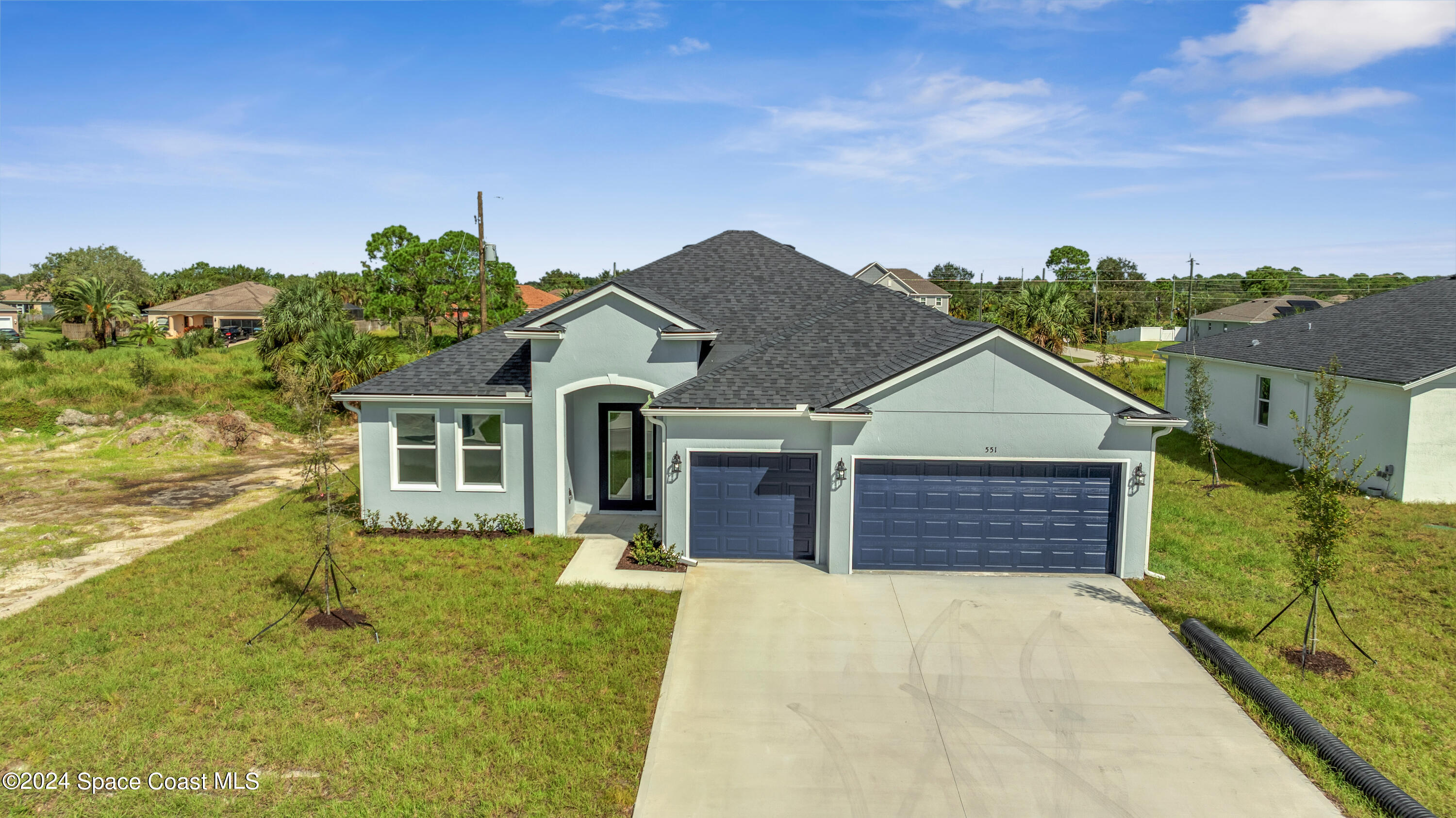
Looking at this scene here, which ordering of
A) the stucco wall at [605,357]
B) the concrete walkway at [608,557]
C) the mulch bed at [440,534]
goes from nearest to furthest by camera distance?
the concrete walkway at [608,557] → the stucco wall at [605,357] → the mulch bed at [440,534]

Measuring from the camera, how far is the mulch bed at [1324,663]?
9906 millimetres

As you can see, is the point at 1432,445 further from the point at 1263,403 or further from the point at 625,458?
the point at 625,458

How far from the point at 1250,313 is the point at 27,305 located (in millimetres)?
126991

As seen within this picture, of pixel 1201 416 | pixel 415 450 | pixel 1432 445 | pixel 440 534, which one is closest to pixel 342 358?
pixel 415 450

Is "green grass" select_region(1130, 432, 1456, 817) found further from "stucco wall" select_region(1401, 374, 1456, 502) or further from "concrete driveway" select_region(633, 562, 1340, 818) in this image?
"concrete driveway" select_region(633, 562, 1340, 818)

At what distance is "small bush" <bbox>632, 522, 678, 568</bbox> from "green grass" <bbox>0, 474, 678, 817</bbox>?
1361 mm

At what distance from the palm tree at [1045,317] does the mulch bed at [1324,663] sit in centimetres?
2940

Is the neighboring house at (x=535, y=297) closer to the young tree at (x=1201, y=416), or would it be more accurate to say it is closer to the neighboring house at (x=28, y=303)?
the neighboring house at (x=28, y=303)

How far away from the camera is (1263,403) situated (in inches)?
930

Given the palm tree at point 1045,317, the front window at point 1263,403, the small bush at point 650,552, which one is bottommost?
the small bush at point 650,552

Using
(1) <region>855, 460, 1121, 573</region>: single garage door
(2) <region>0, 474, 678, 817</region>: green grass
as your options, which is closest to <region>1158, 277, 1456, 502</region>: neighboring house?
(1) <region>855, 460, 1121, 573</region>: single garage door

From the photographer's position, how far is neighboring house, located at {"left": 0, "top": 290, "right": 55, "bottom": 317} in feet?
268

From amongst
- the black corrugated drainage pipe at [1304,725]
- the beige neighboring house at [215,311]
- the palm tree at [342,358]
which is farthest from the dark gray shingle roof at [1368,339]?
the beige neighboring house at [215,311]

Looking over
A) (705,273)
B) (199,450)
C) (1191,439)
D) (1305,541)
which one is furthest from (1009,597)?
(199,450)
